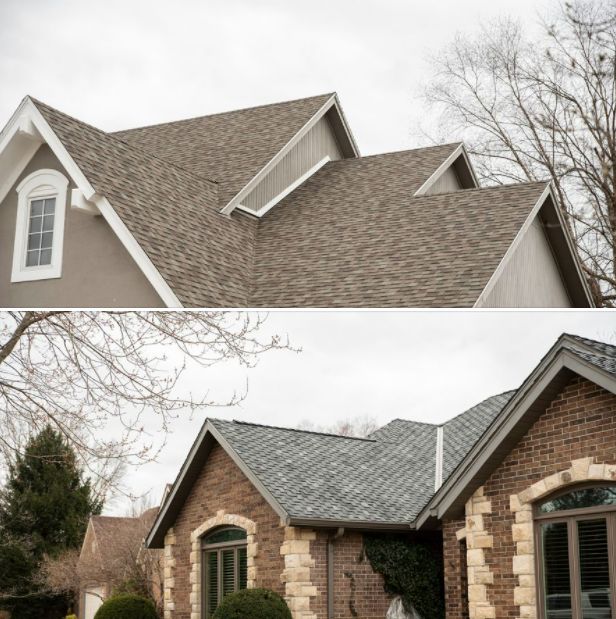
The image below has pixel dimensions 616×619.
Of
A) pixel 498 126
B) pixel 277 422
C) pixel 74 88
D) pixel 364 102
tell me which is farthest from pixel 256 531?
pixel 277 422

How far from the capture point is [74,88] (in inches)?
578

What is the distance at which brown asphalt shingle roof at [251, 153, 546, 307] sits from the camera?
1052 cm

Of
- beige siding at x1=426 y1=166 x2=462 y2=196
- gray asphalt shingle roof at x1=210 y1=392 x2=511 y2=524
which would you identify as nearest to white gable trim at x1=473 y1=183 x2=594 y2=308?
beige siding at x1=426 y1=166 x2=462 y2=196

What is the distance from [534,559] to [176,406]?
422 centimetres

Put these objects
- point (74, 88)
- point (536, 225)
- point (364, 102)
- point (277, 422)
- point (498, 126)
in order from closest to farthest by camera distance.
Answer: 1. point (536, 225)
2. point (74, 88)
3. point (364, 102)
4. point (498, 126)
5. point (277, 422)

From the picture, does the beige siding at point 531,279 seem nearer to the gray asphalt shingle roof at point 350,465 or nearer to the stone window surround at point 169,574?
the gray asphalt shingle roof at point 350,465

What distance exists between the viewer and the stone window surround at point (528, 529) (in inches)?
368

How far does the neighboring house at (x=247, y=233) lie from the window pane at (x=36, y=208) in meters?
0.04

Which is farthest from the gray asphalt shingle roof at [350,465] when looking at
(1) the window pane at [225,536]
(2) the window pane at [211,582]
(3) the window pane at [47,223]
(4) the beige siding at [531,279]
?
(3) the window pane at [47,223]

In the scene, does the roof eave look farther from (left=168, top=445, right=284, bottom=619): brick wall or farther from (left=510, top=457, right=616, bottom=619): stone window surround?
(left=510, top=457, right=616, bottom=619): stone window surround

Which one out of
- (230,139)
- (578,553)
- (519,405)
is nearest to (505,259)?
(519,405)

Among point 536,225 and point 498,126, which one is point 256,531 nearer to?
point 536,225

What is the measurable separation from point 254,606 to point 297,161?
23.9 ft

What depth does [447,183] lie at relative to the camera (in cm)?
1594
